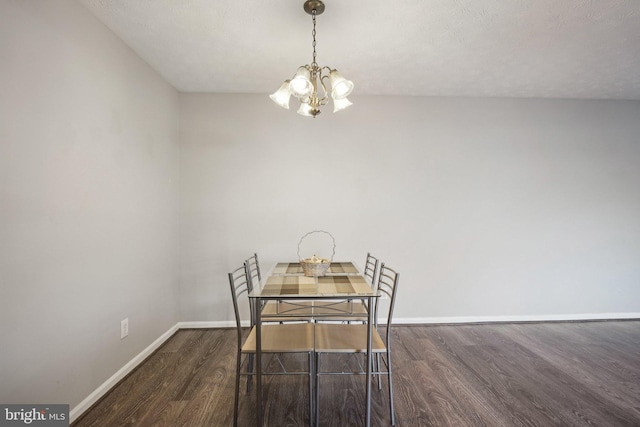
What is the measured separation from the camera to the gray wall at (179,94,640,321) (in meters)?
3.11

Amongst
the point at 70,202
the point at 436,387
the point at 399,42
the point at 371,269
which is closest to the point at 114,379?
the point at 70,202

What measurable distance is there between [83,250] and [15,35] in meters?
1.12

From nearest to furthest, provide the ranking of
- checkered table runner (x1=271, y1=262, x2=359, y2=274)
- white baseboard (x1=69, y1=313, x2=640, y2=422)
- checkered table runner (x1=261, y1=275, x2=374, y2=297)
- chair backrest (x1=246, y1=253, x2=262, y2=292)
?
checkered table runner (x1=261, y1=275, x2=374, y2=297) < chair backrest (x1=246, y1=253, x2=262, y2=292) < checkered table runner (x1=271, y1=262, x2=359, y2=274) < white baseboard (x1=69, y1=313, x2=640, y2=422)

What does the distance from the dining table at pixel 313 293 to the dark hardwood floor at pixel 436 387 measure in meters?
0.30

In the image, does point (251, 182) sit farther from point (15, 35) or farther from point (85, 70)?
point (15, 35)

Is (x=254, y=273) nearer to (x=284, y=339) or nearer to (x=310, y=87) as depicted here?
(x=284, y=339)

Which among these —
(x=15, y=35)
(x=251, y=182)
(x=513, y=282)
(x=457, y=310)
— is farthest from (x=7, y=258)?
(x=513, y=282)

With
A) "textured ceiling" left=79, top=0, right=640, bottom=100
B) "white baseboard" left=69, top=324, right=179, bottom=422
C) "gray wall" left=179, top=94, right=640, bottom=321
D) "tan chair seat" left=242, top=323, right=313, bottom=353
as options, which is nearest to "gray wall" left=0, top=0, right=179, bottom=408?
"white baseboard" left=69, top=324, right=179, bottom=422

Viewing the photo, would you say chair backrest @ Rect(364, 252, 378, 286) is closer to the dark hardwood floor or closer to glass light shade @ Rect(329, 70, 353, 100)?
the dark hardwood floor

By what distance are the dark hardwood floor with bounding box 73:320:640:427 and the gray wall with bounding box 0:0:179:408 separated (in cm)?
33

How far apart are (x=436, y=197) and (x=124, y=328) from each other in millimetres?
3010

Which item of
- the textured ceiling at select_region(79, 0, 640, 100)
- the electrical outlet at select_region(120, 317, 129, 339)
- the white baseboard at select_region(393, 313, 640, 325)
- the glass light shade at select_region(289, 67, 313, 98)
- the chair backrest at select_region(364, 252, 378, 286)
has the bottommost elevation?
the white baseboard at select_region(393, 313, 640, 325)

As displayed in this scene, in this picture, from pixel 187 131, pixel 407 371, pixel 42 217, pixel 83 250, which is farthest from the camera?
pixel 187 131

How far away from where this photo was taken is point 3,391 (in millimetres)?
1326
